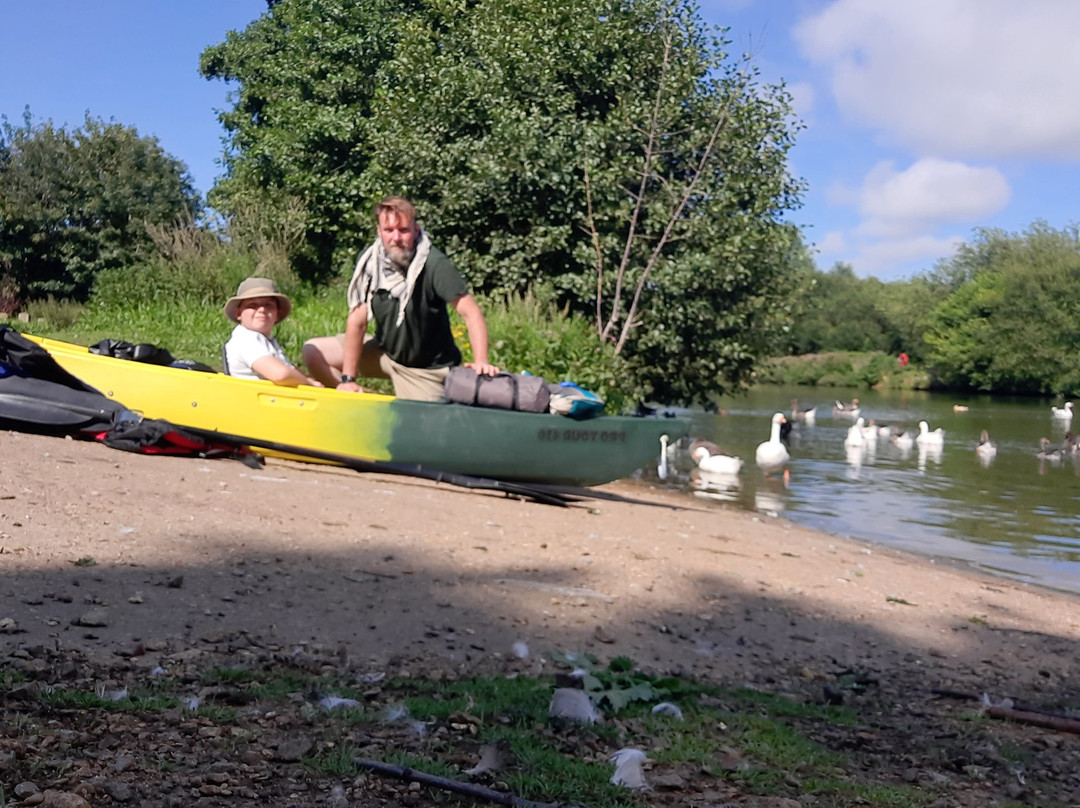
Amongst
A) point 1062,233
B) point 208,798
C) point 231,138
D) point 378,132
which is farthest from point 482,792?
point 1062,233

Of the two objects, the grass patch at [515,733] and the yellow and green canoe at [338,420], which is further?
the yellow and green canoe at [338,420]

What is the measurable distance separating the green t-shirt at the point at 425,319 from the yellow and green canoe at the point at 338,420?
447 millimetres

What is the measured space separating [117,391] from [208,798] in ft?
21.8

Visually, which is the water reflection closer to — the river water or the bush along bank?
the river water

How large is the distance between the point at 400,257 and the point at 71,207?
20.4 m

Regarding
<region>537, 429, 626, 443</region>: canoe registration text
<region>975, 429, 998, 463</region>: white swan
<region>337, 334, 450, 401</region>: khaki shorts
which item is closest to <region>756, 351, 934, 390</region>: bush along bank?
<region>975, 429, 998, 463</region>: white swan

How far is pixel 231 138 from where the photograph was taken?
3556 centimetres

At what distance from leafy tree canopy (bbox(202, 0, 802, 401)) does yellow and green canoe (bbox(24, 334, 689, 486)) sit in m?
6.57

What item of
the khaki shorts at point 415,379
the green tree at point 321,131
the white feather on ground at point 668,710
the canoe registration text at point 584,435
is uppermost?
the green tree at point 321,131

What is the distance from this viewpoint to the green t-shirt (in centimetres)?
802

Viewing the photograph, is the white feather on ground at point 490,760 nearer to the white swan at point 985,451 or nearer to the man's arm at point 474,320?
the man's arm at point 474,320

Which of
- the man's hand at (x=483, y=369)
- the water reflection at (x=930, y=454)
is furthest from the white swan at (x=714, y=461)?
the man's hand at (x=483, y=369)

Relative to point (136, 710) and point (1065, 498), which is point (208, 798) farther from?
point (1065, 498)

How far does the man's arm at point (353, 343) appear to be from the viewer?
27.3 feet
